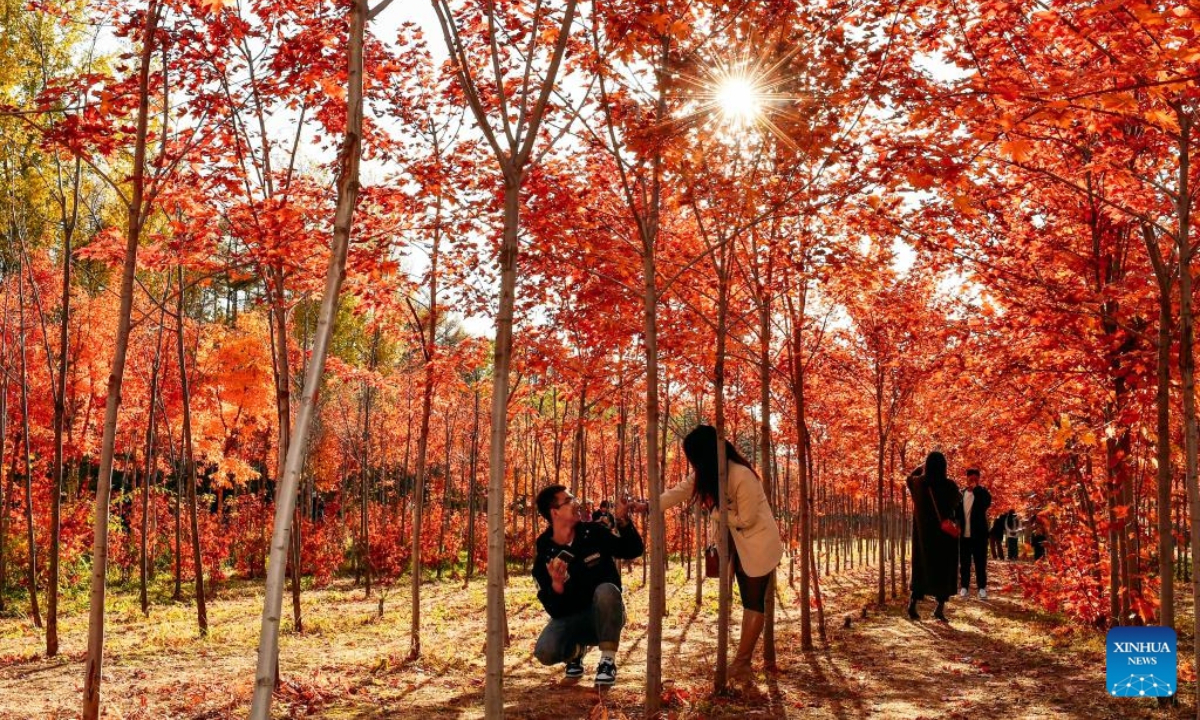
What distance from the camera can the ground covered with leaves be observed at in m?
5.81

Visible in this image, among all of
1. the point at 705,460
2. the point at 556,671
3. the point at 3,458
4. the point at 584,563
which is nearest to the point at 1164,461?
the point at 705,460

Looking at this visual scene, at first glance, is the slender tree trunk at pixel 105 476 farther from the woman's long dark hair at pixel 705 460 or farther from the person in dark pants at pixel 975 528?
the person in dark pants at pixel 975 528

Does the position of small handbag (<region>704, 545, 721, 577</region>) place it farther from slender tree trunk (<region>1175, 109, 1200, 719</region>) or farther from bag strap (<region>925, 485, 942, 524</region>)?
bag strap (<region>925, 485, 942, 524</region>)

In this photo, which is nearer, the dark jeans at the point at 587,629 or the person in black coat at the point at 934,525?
the dark jeans at the point at 587,629

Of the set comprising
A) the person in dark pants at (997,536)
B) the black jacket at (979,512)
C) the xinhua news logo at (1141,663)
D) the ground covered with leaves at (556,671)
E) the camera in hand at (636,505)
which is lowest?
the person in dark pants at (997,536)

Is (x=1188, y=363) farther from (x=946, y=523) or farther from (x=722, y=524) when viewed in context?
(x=946, y=523)

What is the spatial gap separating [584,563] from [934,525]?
5.93 metres

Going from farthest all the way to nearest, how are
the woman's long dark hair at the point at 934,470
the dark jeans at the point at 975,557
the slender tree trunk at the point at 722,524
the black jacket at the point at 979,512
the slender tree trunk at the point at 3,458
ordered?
the dark jeans at the point at 975,557 < the black jacket at the point at 979,512 < the slender tree trunk at the point at 3,458 < the woman's long dark hair at the point at 934,470 < the slender tree trunk at the point at 722,524

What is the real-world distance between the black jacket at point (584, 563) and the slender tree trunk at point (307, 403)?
124 inches

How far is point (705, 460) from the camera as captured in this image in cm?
606

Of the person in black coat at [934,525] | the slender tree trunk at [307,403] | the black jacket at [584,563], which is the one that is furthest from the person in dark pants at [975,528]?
the slender tree trunk at [307,403]

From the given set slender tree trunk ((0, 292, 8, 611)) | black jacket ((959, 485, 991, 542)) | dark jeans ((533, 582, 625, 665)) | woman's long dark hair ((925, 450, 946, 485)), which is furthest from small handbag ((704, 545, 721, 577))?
slender tree trunk ((0, 292, 8, 611))

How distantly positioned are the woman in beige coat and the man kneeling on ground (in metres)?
0.61

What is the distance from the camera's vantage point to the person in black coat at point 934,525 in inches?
405
